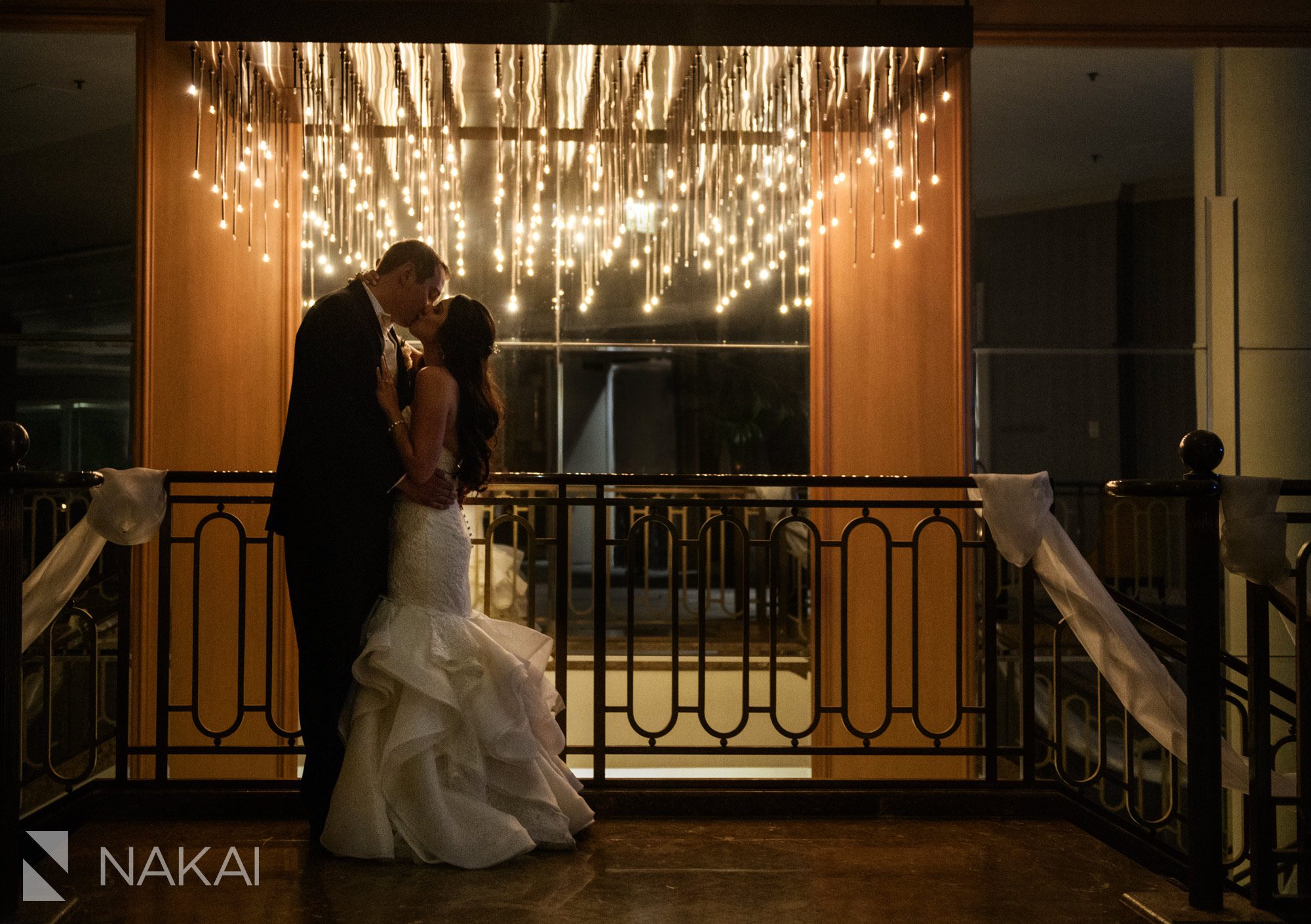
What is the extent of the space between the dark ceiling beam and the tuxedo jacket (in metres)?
1.35

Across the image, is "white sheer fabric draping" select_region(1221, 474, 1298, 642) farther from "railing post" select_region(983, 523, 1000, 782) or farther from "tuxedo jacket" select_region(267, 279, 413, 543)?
"tuxedo jacket" select_region(267, 279, 413, 543)

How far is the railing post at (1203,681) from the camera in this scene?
7.88 ft

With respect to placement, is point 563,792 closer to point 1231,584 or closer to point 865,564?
point 865,564

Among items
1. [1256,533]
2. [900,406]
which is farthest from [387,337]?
[900,406]

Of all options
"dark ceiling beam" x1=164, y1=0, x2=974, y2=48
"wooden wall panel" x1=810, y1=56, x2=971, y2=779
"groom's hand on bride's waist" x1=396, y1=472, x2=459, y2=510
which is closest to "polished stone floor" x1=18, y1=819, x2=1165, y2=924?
"groom's hand on bride's waist" x1=396, y1=472, x2=459, y2=510

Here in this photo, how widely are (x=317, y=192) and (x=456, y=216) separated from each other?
0.79 metres

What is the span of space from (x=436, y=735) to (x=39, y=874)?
1.08m

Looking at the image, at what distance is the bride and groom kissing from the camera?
276cm

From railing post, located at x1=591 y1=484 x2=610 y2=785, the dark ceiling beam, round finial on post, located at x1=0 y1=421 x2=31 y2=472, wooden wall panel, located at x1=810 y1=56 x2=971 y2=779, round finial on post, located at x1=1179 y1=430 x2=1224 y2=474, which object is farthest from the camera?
wooden wall panel, located at x1=810 y1=56 x2=971 y2=779

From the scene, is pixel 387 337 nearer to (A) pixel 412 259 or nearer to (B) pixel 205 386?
(A) pixel 412 259

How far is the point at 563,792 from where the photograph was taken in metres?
2.98

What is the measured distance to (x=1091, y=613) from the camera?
3.15m

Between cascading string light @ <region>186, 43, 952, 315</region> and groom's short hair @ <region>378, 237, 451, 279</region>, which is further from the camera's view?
cascading string light @ <region>186, 43, 952, 315</region>

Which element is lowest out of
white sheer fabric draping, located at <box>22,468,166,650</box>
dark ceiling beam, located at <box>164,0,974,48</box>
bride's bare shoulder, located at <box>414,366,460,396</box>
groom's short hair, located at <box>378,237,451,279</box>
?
white sheer fabric draping, located at <box>22,468,166,650</box>
